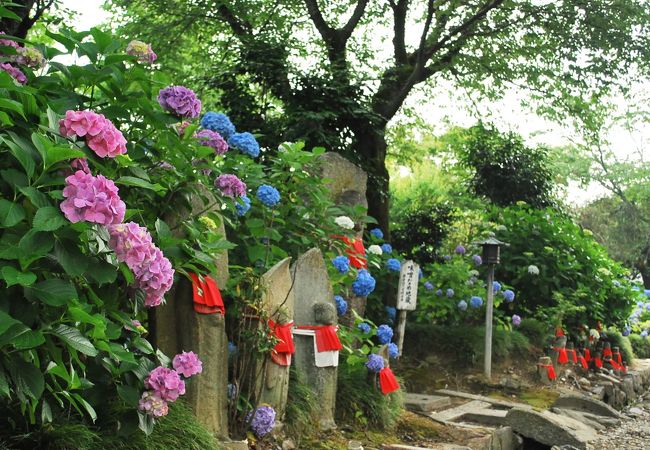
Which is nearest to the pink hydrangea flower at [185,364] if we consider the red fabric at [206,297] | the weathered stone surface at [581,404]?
the red fabric at [206,297]

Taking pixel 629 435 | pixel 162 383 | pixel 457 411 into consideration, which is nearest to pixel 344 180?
pixel 457 411

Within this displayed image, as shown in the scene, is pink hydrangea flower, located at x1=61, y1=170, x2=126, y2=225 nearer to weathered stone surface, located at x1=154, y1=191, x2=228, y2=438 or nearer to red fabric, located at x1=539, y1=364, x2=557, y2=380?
weathered stone surface, located at x1=154, y1=191, x2=228, y2=438

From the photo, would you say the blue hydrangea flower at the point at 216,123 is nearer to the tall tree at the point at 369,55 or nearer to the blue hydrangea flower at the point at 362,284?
the blue hydrangea flower at the point at 362,284

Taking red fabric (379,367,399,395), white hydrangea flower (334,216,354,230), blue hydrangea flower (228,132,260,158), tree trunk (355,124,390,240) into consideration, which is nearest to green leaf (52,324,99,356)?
blue hydrangea flower (228,132,260,158)

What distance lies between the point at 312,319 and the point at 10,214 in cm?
285

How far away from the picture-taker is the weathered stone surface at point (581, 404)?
7430 millimetres

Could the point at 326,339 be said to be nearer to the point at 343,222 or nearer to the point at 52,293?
the point at 343,222

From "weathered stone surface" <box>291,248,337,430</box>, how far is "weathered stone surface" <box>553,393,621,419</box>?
3748 millimetres

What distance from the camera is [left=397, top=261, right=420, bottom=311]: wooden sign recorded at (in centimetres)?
716

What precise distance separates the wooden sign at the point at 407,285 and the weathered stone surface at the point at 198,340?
3.86m

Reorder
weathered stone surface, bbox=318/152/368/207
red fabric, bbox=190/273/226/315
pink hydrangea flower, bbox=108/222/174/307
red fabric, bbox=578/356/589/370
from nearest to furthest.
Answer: pink hydrangea flower, bbox=108/222/174/307 → red fabric, bbox=190/273/226/315 → weathered stone surface, bbox=318/152/368/207 → red fabric, bbox=578/356/589/370

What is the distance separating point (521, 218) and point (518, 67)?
2.22 meters

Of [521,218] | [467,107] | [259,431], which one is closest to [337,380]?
[259,431]

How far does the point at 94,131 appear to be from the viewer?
2.18 metres
